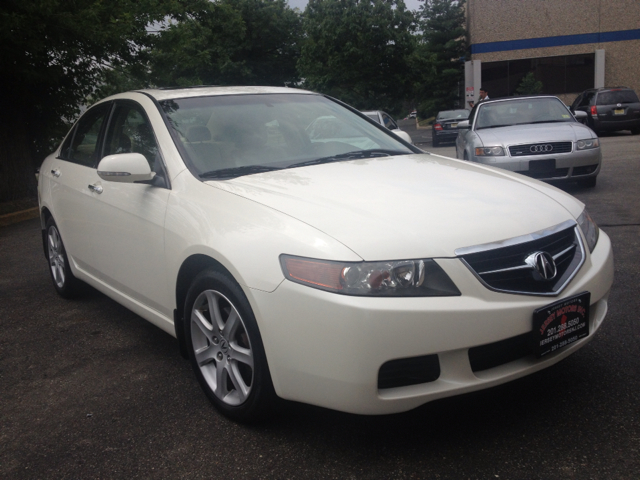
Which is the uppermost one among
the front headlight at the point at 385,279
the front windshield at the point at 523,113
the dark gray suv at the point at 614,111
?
the front headlight at the point at 385,279

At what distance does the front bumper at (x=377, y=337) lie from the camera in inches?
91.8

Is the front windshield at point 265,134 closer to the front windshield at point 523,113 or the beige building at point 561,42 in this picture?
the front windshield at point 523,113

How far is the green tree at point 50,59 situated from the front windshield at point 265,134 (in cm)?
649

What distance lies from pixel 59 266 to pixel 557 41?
3754 cm

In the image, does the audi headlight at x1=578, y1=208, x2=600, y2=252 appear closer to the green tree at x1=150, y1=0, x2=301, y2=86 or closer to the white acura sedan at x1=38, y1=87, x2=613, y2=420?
the white acura sedan at x1=38, y1=87, x2=613, y2=420

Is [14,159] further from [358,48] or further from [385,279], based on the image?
[358,48]

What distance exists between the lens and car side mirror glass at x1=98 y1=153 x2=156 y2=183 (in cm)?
333

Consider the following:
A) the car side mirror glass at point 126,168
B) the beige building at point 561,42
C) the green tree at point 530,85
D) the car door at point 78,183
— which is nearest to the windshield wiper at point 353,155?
the car side mirror glass at point 126,168

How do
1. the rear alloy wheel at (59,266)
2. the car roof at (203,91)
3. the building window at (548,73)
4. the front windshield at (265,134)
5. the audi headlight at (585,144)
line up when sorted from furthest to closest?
the building window at (548,73) → the audi headlight at (585,144) → the rear alloy wheel at (59,266) → the car roof at (203,91) → the front windshield at (265,134)

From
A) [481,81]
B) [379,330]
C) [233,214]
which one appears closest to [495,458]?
[379,330]

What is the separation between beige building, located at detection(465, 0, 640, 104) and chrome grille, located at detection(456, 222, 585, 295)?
116 ft

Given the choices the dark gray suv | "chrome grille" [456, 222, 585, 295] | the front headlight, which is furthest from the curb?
the dark gray suv

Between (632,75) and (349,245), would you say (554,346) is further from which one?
(632,75)

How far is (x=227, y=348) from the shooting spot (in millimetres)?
2908
